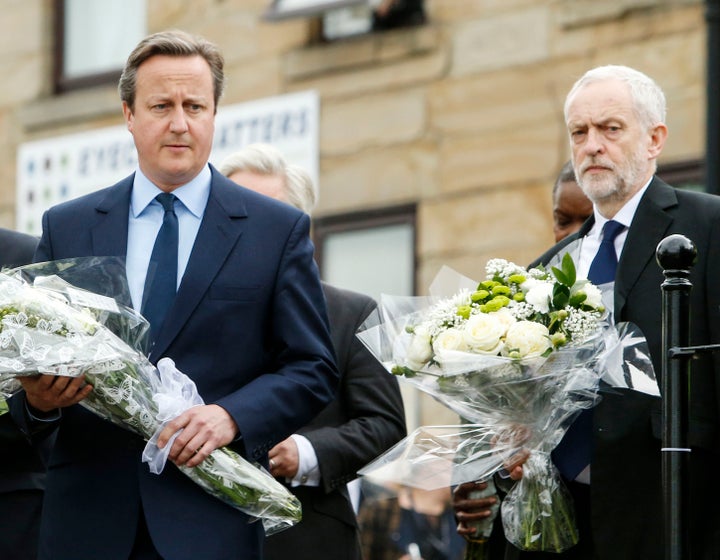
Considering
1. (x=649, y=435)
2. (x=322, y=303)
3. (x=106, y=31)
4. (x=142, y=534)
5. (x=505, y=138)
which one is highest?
(x=106, y=31)

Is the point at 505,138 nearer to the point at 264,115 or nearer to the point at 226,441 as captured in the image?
the point at 264,115

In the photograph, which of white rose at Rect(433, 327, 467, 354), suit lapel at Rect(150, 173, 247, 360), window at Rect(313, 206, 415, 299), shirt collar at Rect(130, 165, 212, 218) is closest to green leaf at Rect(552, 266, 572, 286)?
white rose at Rect(433, 327, 467, 354)

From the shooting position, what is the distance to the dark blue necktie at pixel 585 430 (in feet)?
19.0

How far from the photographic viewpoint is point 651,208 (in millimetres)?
5883

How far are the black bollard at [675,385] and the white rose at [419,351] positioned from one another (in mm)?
749

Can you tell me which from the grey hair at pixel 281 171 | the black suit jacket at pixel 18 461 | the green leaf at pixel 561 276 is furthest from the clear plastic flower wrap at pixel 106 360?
the grey hair at pixel 281 171

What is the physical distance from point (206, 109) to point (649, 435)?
1.72m

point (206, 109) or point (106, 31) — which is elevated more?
point (106, 31)

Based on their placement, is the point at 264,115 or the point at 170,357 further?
the point at 264,115

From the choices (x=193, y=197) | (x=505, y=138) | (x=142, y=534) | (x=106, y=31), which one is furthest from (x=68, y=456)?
(x=106, y=31)

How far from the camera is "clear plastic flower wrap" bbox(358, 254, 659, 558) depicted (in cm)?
545

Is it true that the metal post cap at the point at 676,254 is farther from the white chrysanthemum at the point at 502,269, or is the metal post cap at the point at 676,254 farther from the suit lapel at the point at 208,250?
the suit lapel at the point at 208,250

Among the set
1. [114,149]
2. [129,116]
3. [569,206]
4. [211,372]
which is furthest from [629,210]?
[114,149]

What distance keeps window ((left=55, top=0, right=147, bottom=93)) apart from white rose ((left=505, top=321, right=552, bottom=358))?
33.4 feet
